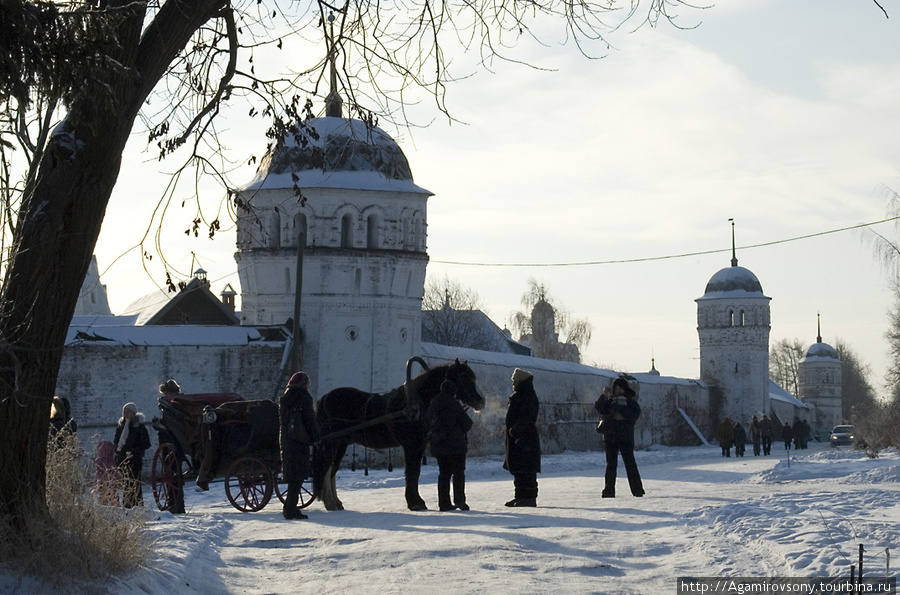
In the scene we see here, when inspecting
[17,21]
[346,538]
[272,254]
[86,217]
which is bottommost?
[346,538]

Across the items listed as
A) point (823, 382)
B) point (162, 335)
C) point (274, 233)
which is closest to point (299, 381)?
point (162, 335)

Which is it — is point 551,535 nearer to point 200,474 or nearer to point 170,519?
point 170,519

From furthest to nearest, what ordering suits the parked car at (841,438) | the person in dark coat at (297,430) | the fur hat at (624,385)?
the parked car at (841,438)
the fur hat at (624,385)
the person in dark coat at (297,430)

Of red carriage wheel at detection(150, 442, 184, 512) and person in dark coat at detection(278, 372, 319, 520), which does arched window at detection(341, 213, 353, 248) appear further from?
person in dark coat at detection(278, 372, 319, 520)

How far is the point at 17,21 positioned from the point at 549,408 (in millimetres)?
32333

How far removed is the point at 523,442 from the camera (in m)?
14.1

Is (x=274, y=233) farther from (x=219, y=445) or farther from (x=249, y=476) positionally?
(x=219, y=445)

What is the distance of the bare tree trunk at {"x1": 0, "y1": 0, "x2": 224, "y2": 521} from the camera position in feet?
26.4

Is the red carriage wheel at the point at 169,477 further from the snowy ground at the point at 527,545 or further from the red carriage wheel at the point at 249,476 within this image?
the snowy ground at the point at 527,545

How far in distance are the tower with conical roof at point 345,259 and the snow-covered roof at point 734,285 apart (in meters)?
38.4

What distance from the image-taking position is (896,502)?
13289 mm

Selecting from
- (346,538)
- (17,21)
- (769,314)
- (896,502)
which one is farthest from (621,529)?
(769,314)

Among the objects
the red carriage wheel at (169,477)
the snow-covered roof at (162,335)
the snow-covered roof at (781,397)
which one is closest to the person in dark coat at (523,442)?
the red carriage wheel at (169,477)

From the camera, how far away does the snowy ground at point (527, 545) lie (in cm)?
839
